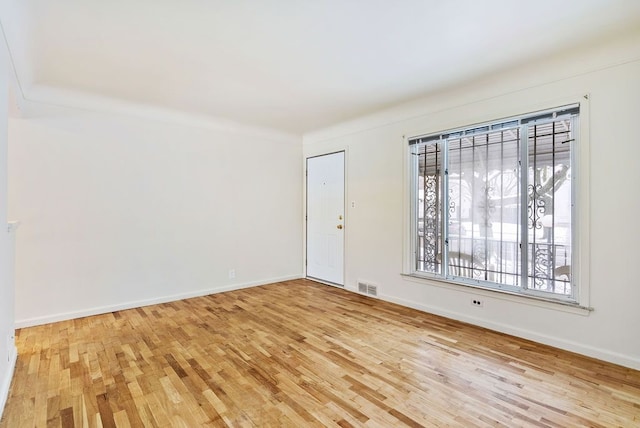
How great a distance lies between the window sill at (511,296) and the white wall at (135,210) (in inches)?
99.1

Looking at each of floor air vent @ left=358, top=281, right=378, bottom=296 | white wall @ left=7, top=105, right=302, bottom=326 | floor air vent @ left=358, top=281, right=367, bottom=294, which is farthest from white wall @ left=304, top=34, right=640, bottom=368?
white wall @ left=7, top=105, right=302, bottom=326

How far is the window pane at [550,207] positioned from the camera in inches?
109

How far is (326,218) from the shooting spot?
514 centimetres

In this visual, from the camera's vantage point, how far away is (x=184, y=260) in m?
4.24

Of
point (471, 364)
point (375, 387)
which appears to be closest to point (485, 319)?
point (471, 364)

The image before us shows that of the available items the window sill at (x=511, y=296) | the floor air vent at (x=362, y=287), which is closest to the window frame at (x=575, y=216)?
the window sill at (x=511, y=296)

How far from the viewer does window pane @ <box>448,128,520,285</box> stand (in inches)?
121

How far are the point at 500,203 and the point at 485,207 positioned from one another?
6.0 inches

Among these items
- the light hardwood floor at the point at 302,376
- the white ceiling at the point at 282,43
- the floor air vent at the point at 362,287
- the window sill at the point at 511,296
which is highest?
the white ceiling at the point at 282,43

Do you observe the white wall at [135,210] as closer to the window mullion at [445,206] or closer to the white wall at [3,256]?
the white wall at [3,256]

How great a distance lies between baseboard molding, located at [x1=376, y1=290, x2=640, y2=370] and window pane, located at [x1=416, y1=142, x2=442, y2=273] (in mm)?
472

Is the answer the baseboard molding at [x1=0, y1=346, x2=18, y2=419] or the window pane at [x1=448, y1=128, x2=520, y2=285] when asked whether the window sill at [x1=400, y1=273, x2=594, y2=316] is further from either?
the baseboard molding at [x1=0, y1=346, x2=18, y2=419]

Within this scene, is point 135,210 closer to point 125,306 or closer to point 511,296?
point 125,306

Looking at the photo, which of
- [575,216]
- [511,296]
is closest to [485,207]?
[575,216]
